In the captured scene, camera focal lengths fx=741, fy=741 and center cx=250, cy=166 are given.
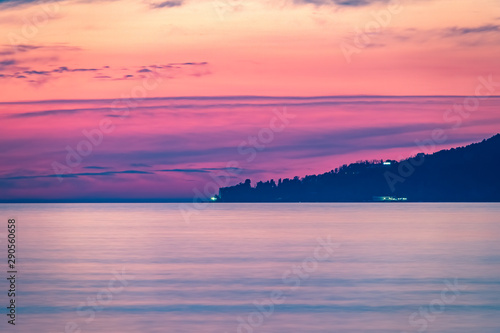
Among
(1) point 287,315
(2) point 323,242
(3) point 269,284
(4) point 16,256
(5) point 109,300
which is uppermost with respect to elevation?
(2) point 323,242

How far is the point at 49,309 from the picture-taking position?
29.2 m

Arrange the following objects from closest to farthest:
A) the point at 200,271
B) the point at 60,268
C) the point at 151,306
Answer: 1. the point at 151,306
2. the point at 200,271
3. the point at 60,268

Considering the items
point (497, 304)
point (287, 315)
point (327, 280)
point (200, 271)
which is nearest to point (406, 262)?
point (327, 280)

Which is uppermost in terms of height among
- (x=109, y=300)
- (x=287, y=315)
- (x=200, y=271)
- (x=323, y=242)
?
(x=323, y=242)

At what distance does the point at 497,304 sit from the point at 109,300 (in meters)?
15.8

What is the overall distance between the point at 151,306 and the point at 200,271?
11.6m

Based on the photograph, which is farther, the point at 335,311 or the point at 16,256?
the point at 16,256

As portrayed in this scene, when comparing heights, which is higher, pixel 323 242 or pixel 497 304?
pixel 323 242

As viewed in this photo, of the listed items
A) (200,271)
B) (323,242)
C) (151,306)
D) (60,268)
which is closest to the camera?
(151,306)

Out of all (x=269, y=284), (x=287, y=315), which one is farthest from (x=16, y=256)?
(x=287, y=315)

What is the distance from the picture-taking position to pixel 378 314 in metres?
28.0

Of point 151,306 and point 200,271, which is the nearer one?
point 151,306

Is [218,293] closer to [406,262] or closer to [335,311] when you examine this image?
[335,311]

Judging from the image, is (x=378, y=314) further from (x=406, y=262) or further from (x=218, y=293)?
(x=406, y=262)
